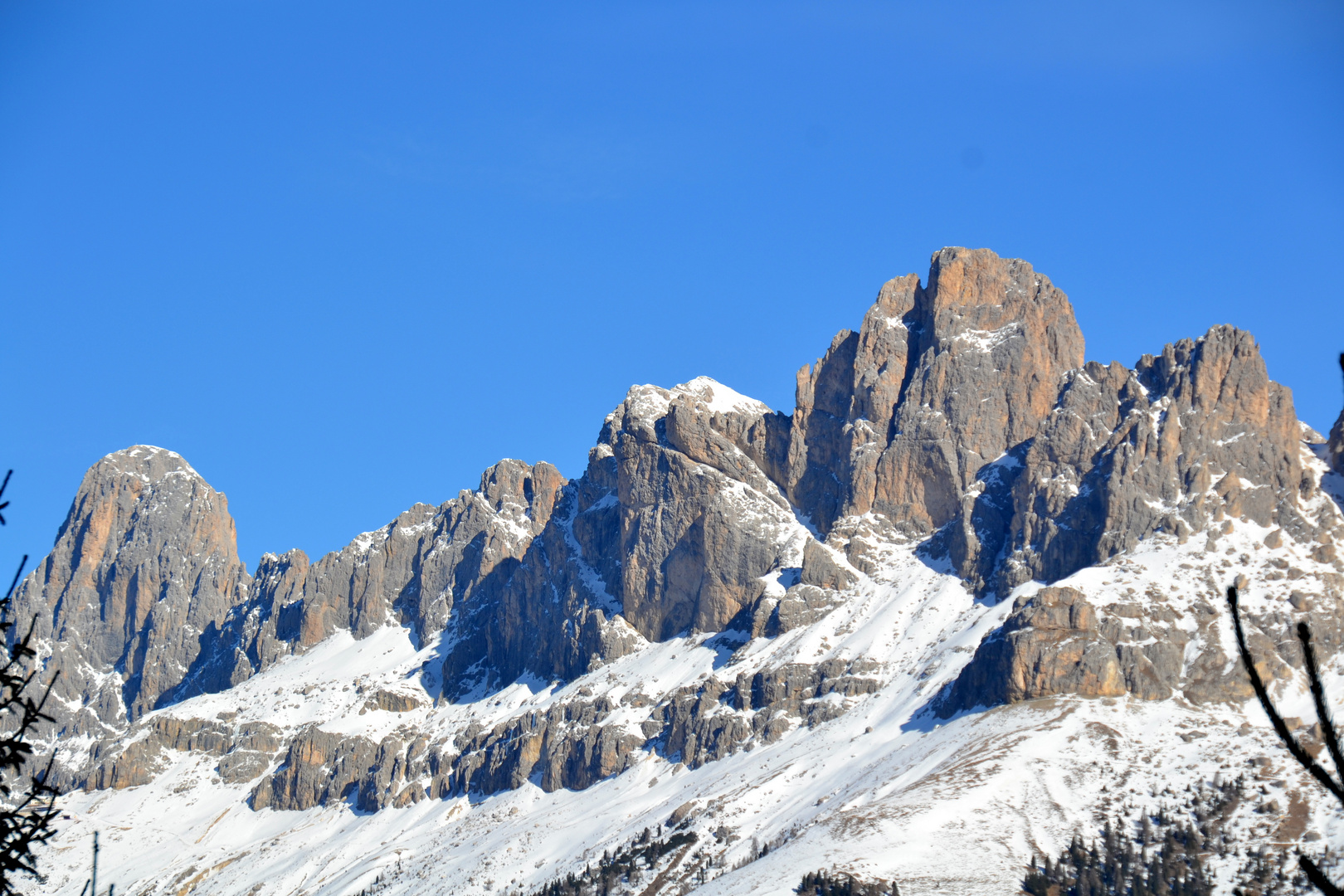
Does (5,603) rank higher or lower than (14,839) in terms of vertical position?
higher

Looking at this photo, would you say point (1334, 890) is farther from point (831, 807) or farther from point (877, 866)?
point (831, 807)

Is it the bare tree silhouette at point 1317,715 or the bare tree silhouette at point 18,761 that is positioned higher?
the bare tree silhouette at point 18,761

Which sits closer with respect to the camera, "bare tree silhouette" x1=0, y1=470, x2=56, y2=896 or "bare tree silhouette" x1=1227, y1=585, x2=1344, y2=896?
"bare tree silhouette" x1=1227, y1=585, x2=1344, y2=896

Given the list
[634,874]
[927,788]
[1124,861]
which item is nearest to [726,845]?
[634,874]

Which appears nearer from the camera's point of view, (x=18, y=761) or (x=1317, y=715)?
(x=1317, y=715)

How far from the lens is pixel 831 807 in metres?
189

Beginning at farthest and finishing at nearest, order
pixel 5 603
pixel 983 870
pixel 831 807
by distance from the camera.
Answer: pixel 831 807
pixel 983 870
pixel 5 603

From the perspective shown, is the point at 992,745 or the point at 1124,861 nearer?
the point at 1124,861

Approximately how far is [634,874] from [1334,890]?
18702cm

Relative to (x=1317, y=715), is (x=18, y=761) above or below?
above

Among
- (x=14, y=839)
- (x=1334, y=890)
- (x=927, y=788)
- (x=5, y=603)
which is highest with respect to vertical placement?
(x=927, y=788)

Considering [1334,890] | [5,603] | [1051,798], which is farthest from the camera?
[1051,798]

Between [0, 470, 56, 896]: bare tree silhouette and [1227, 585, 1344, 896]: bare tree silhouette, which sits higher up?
[0, 470, 56, 896]: bare tree silhouette

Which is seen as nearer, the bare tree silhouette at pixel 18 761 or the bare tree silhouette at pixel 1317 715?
the bare tree silhouette at pixel 1317 715
